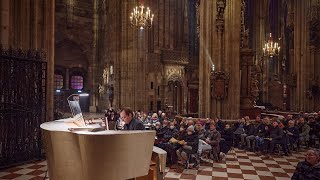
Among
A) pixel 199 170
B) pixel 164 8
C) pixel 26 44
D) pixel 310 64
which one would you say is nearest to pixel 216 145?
pixel 199 170

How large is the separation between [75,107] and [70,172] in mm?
1942

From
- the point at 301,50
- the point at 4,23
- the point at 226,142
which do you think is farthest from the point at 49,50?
the point at 301,50

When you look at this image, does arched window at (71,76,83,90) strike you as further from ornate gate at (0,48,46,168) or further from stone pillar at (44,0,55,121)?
ornate gate at (0,48,46,168)

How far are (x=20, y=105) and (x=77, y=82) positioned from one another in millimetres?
22919

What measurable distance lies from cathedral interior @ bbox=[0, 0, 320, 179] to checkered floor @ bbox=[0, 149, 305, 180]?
15 centimetres

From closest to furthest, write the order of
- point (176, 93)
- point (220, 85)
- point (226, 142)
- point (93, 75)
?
point (226, 142) → point (220, 85) → point (176, 93) → point (93, 75)

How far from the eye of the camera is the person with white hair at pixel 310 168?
202 inches

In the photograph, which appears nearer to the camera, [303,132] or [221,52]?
[303,132]

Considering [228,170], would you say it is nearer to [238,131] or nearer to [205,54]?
[238,131]

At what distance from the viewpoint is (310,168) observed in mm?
5176

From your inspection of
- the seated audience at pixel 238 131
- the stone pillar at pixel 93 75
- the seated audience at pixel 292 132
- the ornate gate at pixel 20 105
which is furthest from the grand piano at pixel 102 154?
the stone pillar at pixel 93 75

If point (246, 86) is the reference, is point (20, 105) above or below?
below

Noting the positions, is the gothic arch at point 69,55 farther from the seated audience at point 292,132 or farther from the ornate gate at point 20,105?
the seated audience at point 292,132

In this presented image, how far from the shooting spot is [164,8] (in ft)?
82.1
